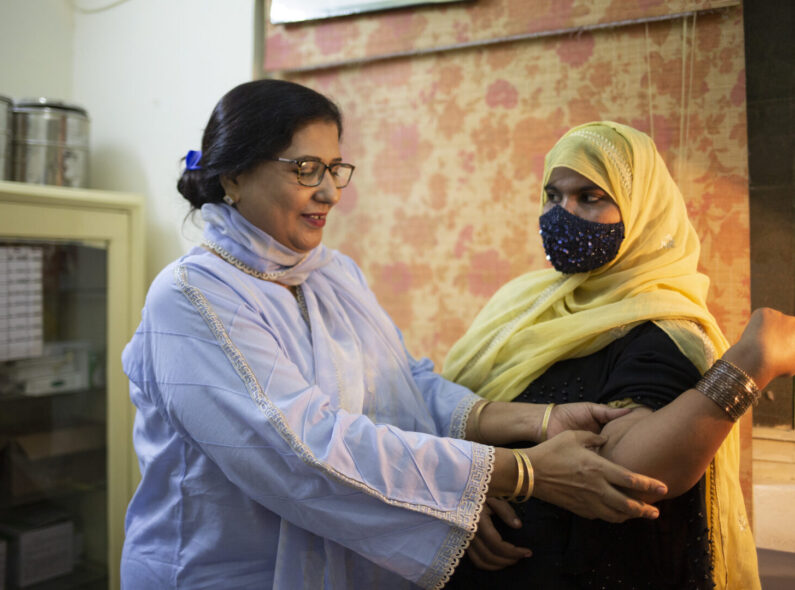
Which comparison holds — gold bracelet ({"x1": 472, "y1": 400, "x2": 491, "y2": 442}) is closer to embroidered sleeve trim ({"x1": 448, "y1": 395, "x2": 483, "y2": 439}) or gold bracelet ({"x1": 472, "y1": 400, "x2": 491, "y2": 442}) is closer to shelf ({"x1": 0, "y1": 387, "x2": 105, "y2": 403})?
embroidered sleeve trim ({"x1": 448, "y1": 395, "x2": 483, "y2": 439})

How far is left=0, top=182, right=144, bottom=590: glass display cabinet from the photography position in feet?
7.53

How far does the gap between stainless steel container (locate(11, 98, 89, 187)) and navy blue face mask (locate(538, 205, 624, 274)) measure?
186 centimetres

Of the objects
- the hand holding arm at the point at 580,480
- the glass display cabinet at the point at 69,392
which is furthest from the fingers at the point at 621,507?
the glass display cabinet at the point at 69,392

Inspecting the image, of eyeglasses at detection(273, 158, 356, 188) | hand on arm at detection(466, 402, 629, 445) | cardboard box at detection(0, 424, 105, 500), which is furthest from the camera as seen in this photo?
cardboard box at detection(0, 424, 105, 500)

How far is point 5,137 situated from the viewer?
227 centimetres

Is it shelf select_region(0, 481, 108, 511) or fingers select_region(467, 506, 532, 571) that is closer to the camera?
fingers select_region(467, 506, 532, 571)

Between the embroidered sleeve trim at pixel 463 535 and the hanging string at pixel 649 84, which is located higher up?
the hanging string at pixel 649 84

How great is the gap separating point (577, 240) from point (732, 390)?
14.0 inches

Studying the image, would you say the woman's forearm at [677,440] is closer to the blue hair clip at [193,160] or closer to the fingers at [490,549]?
the fingers at [490,549]

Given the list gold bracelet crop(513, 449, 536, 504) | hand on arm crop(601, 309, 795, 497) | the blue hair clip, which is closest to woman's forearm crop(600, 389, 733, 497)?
hand on arm crop(601, 309, 795, 497)

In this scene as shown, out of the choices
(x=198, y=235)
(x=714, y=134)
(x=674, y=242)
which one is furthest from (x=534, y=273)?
(x=198, y=235)

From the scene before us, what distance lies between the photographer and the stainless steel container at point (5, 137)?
225 cm

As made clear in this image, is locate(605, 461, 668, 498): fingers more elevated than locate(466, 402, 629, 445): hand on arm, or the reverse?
locate(466, 402, 629, 445): hand on arm

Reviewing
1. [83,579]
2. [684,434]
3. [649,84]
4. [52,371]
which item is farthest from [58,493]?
[649,84]
